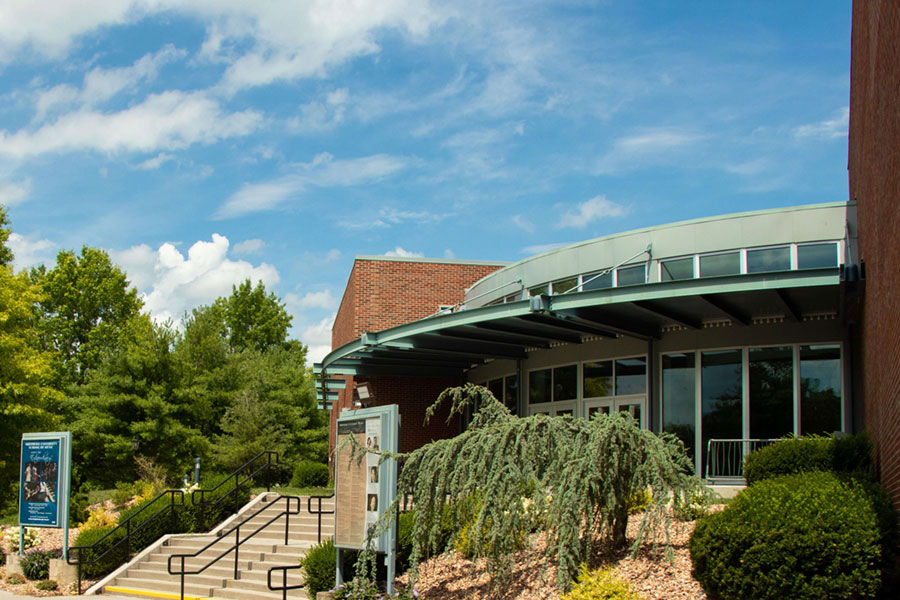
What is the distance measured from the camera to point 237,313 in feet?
213

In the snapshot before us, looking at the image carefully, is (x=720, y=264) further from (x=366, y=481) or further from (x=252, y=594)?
(x=252, y=594)

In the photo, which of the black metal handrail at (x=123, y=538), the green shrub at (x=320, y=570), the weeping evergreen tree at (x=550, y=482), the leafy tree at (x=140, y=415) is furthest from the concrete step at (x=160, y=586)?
the leafy tree at (x=140, y=415)

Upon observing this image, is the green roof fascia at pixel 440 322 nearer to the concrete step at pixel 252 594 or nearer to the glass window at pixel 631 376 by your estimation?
the glass window at pixel 631 376

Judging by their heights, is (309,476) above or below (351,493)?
below

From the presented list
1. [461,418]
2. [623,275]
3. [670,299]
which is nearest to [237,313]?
[461,418]

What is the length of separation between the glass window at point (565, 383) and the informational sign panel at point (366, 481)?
32.1 ft

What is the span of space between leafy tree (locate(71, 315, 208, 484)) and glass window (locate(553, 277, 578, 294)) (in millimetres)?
18848

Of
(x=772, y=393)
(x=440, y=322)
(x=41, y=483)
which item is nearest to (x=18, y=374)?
(x=41, y=483)

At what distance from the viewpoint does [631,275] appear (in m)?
20.1

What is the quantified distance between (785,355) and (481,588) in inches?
350

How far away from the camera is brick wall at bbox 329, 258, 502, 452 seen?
1080 inches

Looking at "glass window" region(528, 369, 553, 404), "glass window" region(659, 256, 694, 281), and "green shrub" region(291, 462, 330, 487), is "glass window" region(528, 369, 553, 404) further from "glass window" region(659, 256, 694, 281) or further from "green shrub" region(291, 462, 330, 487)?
"green shrub" region(291, 462, 330, 487)

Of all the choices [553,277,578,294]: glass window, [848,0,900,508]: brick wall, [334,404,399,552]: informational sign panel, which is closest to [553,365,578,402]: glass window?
[553,277,578,294]: glass window

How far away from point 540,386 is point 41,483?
39.4 feet
